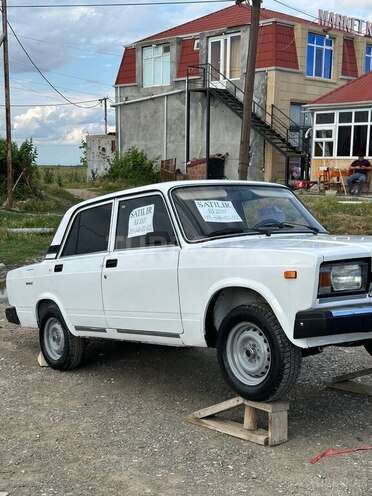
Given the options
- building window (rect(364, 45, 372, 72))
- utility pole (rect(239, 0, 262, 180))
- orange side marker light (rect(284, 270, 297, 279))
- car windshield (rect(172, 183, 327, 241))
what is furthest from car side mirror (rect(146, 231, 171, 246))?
building window (rect(364, 45, 372, 72))

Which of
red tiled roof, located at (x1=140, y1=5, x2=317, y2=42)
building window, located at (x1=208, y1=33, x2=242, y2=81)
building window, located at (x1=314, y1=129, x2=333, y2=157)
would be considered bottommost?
building window, located at (x1=314, y1=129, x2=333, y2=157)


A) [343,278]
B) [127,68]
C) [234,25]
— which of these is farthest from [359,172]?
[343,278]

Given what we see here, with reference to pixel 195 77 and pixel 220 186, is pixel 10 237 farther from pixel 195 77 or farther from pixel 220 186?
pixel 195 77

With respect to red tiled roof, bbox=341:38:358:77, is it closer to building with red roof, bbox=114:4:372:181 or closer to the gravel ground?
building with red roof, bbox=114:4:372:181

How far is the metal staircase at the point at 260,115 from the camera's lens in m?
29.5

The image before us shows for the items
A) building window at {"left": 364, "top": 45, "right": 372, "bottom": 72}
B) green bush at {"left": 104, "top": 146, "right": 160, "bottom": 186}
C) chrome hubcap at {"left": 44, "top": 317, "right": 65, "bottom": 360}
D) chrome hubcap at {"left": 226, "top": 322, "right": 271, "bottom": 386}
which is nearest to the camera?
chrome hubcap at {"left": 226, "top": 322, "right": 271, "bottom": 386}

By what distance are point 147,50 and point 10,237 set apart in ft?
72.7

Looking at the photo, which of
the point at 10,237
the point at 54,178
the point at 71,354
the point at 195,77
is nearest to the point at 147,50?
the point at 195,77

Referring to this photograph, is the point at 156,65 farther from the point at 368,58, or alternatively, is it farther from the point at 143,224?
the point at 143,224

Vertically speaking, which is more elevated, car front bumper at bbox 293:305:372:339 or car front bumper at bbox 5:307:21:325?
car front bumper at bbox 293:305:372:339

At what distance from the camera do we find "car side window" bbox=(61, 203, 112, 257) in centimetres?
607

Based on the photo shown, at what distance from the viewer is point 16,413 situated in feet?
17.5

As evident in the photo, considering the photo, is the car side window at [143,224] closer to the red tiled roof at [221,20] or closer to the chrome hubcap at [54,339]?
the chrome hubcap at [54,339]

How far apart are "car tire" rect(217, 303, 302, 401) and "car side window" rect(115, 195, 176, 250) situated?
985mm
